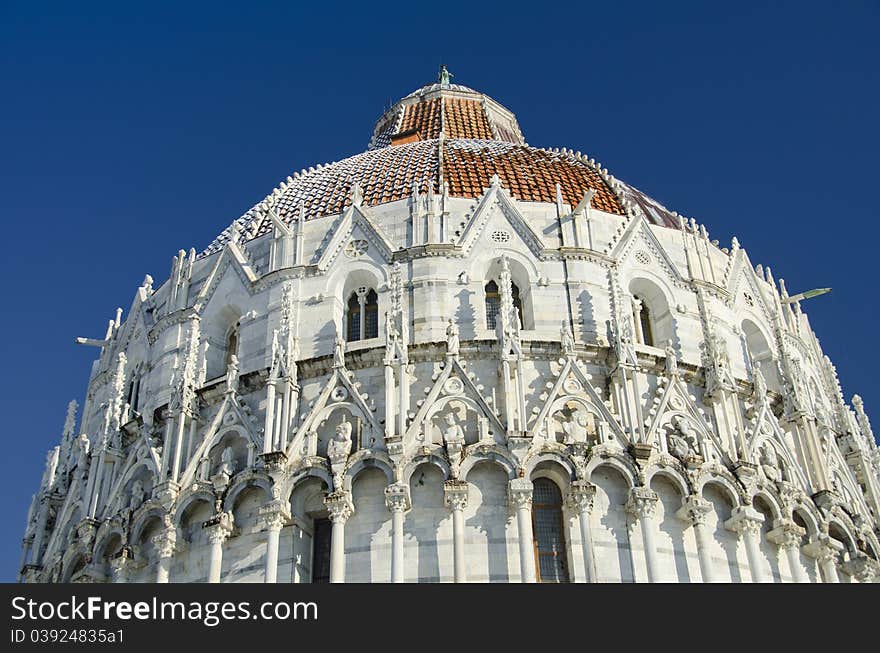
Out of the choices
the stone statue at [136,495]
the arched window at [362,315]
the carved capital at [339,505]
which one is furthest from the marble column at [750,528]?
the stone statue at [136,495]

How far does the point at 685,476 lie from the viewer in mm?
27906

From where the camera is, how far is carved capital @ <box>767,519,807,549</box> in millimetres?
28453

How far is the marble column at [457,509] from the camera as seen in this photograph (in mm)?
25797

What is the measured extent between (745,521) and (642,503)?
8.70ft

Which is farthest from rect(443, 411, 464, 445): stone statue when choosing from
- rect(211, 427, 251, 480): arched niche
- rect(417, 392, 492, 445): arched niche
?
rect(211, 427, 251, 480): arched niche

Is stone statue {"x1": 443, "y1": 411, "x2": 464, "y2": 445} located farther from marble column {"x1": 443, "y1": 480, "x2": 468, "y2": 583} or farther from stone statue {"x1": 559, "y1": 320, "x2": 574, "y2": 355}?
stone statue {"x1": 559, "y1": 320, "x2": 574, "y2": 355}

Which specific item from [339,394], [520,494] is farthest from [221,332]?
[520,494]

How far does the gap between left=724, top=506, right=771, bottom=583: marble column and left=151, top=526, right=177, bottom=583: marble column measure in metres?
13.1

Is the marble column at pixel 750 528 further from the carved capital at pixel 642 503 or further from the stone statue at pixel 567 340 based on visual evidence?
the stone statue at pixel 567 340

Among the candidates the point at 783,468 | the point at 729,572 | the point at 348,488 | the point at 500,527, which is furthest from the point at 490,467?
the point at 783,468

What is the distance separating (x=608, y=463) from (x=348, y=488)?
236 inches

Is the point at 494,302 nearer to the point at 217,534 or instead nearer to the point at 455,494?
the point at 455,494

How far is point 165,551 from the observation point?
28.2 metres

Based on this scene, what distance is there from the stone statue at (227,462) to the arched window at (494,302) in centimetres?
728
